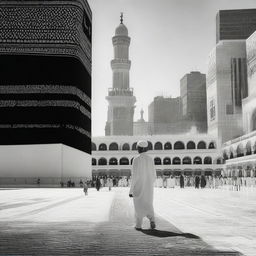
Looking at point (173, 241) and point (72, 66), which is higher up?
point (72, 66)

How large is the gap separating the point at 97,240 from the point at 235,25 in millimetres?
141580

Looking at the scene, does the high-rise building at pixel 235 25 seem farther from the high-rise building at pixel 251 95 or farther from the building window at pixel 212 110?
the high-rise building at pixel 251 95

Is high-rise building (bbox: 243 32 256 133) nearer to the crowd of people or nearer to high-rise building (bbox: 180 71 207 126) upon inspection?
the crowd of people

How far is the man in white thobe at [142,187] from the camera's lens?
771 centimetres

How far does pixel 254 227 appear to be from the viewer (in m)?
7.84

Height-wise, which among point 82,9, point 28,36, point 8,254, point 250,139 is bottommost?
point 8,254

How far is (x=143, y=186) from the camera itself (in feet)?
26.0

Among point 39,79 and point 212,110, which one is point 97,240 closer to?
point 39,79

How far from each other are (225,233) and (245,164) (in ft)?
185

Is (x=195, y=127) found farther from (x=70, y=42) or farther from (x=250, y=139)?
(x=70, y=42)

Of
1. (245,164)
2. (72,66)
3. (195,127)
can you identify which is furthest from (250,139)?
(195,127)

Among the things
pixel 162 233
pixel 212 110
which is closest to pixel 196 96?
pixel 212 110

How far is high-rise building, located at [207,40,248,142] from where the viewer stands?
99.1 m

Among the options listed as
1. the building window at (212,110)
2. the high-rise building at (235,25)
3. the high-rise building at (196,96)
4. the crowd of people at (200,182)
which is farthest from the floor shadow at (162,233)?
the high-rise building at (196,96)
